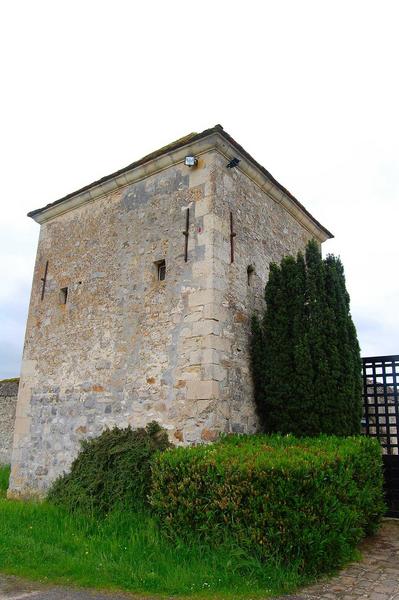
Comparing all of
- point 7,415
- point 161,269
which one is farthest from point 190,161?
point 7,415

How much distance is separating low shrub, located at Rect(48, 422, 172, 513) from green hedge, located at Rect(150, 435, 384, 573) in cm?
66

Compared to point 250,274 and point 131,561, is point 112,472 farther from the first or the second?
point 250,274

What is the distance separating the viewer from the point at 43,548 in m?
4.92

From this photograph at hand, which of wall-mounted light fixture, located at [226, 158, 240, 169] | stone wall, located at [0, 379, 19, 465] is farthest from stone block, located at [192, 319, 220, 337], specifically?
stone wall, located at [0, 379, 19, 465]

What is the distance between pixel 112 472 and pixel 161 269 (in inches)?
123

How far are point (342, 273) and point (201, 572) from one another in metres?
4.96

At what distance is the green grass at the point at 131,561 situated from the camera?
3.98m

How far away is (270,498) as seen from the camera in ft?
13.9

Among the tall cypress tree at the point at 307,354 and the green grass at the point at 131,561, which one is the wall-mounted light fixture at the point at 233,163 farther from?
the green grass at the point at 131,561

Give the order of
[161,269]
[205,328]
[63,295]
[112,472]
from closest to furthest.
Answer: [112,472] < [205,328] < [161,269] < [63,295]

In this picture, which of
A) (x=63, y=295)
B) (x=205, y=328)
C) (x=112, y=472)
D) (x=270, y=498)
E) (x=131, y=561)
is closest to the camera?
(x=270, y=498)

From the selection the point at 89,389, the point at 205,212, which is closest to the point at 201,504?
the point at 89,389

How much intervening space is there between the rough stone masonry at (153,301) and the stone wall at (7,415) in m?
3.70

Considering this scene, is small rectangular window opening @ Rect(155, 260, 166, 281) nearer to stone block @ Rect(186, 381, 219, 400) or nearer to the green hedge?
stone block @ Rect(186, 381, 219, 400)
